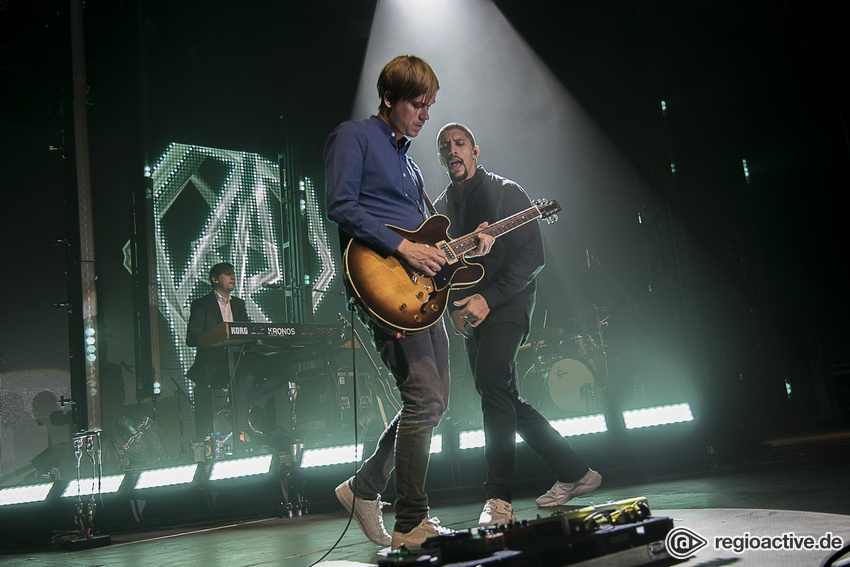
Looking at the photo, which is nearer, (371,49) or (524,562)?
(524,562)

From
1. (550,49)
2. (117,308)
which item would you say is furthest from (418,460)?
(550,49)

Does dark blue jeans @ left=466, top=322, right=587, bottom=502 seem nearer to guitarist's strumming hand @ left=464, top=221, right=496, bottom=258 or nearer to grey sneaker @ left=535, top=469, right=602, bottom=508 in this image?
grey sneaker @ left=535, top=469, right=602, bottom=508

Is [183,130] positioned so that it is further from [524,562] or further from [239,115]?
[524,562]

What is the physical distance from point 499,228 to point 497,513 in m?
1.22

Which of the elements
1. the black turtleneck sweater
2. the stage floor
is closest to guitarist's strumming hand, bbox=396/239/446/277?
the black turtleneck sweater

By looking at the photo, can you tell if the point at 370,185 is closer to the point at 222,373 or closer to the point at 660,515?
the point at 660,515

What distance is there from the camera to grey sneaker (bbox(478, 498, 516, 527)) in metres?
2.70

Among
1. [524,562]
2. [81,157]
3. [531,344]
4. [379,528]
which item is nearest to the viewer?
[524,562]

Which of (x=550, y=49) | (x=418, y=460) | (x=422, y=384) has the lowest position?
(x=418, y=460)

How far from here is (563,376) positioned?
753 cm

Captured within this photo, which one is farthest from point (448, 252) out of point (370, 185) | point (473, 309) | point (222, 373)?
point (222, 373)

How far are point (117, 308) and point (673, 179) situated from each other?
21.2 ft

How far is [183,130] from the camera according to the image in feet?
29.6

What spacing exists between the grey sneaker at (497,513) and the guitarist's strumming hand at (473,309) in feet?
2.54
